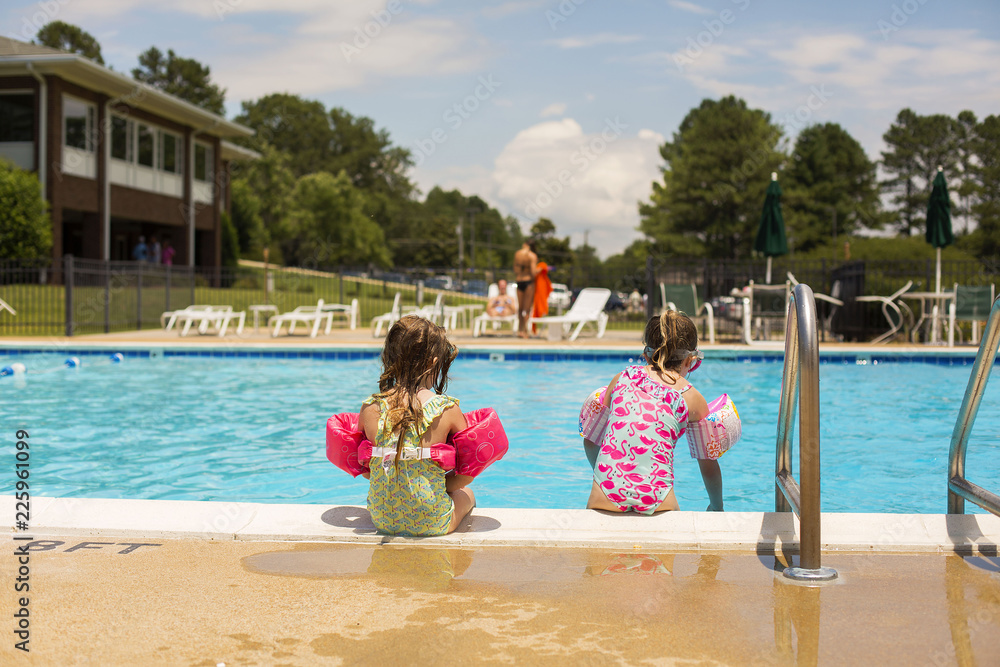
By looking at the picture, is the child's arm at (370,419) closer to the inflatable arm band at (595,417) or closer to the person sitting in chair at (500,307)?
the inflatable arm band at (595,417)

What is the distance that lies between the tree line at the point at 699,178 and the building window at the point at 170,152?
7.01 m

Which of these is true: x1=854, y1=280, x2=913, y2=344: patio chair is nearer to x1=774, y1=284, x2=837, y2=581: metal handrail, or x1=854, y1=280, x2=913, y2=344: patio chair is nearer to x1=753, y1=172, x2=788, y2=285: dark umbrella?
x1=753, y1=172, x2=788, y2=285: dark umbrella

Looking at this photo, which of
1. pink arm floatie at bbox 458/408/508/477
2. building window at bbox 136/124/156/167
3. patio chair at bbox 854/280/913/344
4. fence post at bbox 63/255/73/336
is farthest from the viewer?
building window at bbox 136/124/156/167

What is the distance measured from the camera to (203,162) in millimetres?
31297

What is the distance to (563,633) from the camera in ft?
7.09

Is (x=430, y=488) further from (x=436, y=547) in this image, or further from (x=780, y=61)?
(x=780, y=61)

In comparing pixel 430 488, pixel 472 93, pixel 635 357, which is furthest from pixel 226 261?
pixel 430 488

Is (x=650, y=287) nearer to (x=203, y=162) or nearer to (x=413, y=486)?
(x=413, y=486)

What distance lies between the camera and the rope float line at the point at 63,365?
35.2 feet

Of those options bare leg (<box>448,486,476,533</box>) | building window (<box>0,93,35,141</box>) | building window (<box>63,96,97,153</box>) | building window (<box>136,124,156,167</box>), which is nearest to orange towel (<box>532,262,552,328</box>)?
bare leg (<box>448,486,476,533</box>)

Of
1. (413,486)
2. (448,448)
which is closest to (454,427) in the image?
(448,448)

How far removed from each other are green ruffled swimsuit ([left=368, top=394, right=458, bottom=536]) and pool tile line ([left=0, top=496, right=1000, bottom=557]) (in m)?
0.06

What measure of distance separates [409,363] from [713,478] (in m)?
1.61

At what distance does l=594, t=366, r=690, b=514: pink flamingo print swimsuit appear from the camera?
11.1 feet
